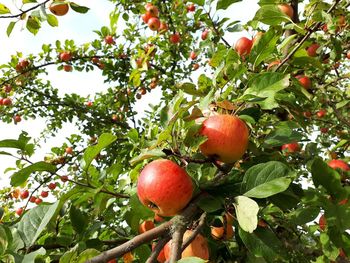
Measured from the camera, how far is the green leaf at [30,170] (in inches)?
42.4

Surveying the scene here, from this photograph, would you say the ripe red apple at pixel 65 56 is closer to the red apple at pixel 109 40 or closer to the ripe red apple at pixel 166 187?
the red apple at pixel 109 40

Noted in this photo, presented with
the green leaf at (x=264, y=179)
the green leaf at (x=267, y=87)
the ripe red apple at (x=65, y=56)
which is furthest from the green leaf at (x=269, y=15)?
the ripe red apple at (x=65, y=56)

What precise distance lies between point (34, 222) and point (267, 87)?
0.79 metres

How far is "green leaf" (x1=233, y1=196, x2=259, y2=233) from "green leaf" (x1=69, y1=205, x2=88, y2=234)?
59cm

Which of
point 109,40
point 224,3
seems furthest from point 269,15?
point 109,40

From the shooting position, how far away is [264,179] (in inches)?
41.1

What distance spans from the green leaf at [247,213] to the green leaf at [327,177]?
296 millimetres

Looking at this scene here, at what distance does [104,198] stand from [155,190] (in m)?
0.34

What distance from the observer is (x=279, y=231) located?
6.75 ft

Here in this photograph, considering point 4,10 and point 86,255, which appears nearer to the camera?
point 86,255

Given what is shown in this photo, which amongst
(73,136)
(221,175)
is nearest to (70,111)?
(73,136)

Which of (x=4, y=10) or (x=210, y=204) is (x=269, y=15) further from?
(x=4, y=10)

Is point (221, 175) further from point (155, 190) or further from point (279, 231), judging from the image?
point (279, 231)

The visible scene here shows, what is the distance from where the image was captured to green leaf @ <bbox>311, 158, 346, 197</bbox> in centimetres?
114
